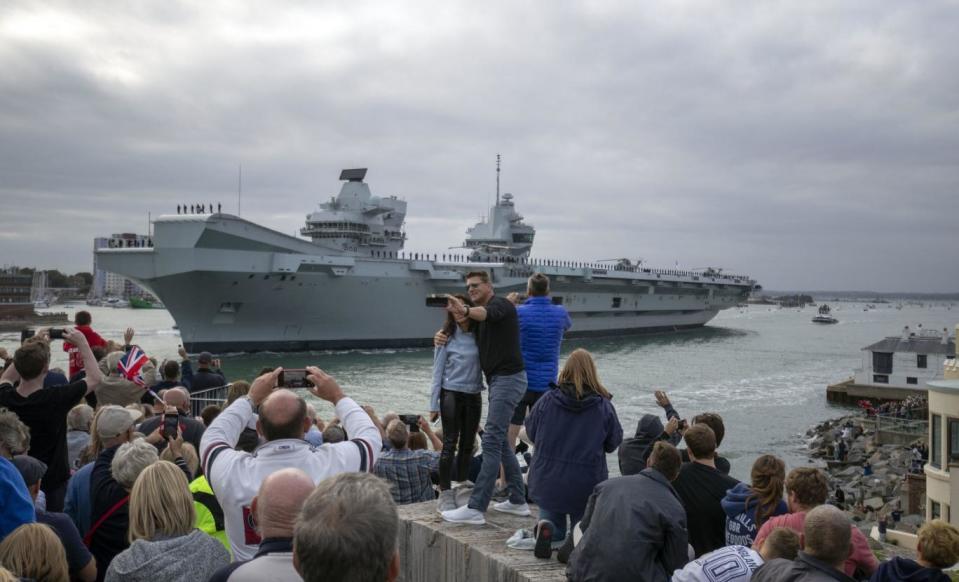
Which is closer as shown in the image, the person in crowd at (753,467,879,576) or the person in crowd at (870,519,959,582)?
the person in crowd at (870,519,959,582)

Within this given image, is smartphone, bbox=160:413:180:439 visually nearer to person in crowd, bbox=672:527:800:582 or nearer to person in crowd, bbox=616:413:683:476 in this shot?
person in crowd, bbox=616:413:683:476

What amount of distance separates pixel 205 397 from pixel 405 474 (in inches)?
190

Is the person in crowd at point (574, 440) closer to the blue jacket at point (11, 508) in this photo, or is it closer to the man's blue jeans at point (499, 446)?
the man's blue jeans at point (499, 446)

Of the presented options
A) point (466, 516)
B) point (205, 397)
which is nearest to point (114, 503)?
point (466, 516)

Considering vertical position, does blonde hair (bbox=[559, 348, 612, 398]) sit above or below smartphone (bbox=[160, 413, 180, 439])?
above

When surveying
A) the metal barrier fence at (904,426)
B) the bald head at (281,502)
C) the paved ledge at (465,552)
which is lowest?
the metal barrier fence at (904,426)

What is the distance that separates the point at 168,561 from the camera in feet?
7.65

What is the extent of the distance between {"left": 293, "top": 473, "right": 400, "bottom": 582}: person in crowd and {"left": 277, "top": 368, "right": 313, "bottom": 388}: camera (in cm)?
117

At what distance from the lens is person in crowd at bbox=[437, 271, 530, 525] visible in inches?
164

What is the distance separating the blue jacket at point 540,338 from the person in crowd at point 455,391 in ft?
1.77

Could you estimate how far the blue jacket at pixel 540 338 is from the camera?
4.93 m

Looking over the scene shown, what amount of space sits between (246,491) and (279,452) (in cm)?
18

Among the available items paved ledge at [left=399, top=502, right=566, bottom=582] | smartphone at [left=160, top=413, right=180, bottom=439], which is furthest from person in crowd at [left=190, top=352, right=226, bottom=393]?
paved ledge at [left=399, top=502, right=566, bottom=582]

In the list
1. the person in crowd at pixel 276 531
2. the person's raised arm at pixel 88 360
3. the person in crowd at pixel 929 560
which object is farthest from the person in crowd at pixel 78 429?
the person in crowd at pixel 929 560
